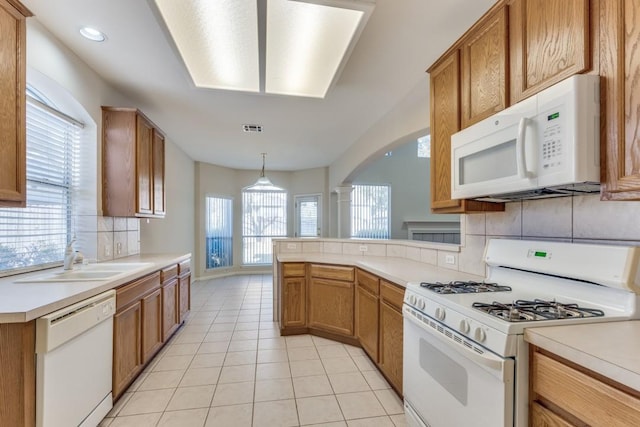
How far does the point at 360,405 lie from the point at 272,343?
1.33 meters

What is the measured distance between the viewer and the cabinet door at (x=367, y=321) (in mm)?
2496

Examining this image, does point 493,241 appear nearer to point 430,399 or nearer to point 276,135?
point 430,399

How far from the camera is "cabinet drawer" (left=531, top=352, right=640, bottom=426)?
777 millimetres

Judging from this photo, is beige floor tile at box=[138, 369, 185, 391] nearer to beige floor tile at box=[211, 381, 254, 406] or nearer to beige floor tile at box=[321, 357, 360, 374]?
beige floor tile at box=[211, 381, 254, 406]

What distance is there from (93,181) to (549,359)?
3.48m

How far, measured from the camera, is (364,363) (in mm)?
2693

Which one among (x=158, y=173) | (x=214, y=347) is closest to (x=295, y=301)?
(x=214, y=347)

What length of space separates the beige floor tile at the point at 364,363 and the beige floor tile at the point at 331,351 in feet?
0.41

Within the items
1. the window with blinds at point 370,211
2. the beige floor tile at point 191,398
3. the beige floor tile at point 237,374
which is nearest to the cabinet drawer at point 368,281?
the beige floor tile at point 237,374

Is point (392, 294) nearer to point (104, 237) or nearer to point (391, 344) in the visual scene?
point (391, 344)

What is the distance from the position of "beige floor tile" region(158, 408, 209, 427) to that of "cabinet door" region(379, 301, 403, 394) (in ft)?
4.26

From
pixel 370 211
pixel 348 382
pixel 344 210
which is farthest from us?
pixel 370 211

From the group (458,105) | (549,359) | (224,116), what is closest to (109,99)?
(224,116)

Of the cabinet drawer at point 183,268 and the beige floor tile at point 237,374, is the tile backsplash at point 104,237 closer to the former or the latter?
the cabinet drawer at point 183,268
